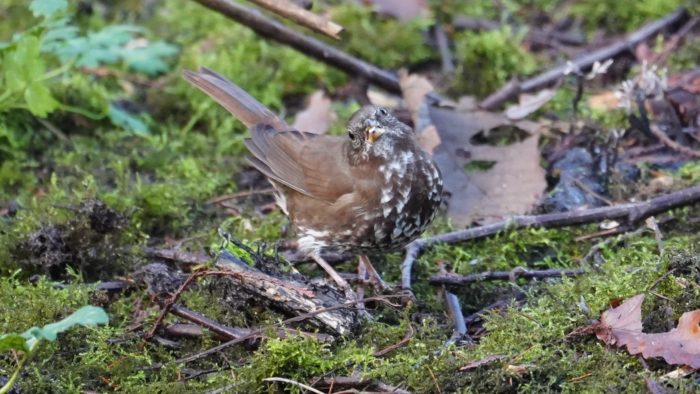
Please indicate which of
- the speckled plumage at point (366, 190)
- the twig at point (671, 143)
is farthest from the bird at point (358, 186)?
the twig at point (671, 143)

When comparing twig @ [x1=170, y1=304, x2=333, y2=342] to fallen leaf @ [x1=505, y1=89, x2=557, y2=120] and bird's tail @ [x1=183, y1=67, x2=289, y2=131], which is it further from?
fallen leaf @ [x1=505, y1=89, x2=557, y2=120]

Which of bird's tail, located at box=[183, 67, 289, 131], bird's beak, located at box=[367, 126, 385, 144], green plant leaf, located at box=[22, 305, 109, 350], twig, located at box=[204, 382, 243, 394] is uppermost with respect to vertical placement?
bird's beak, located at box=[367, 126, 385, 144]

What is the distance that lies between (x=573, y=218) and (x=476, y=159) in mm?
984

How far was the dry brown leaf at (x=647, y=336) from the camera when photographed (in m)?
3.59

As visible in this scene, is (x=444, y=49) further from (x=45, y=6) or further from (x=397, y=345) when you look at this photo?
(x=397, y=345)

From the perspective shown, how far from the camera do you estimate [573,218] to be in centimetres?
500

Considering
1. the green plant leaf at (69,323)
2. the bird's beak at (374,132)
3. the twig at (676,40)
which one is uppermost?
the twig at (676,40)

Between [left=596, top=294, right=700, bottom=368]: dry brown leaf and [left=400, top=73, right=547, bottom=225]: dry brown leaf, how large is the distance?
152cm

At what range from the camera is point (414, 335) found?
407cm

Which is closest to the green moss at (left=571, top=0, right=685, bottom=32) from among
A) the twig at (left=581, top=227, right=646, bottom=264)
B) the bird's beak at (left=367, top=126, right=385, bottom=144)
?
the twig at (left=581, top=227, right=646, bottom=264)

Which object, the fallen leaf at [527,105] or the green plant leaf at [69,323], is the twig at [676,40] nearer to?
the fallen leaf at [527,105]

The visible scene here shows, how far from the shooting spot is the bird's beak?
14.9 ft

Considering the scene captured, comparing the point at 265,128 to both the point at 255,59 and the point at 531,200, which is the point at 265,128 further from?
the point at 255,59

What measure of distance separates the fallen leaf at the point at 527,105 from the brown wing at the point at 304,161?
1.56 meters
